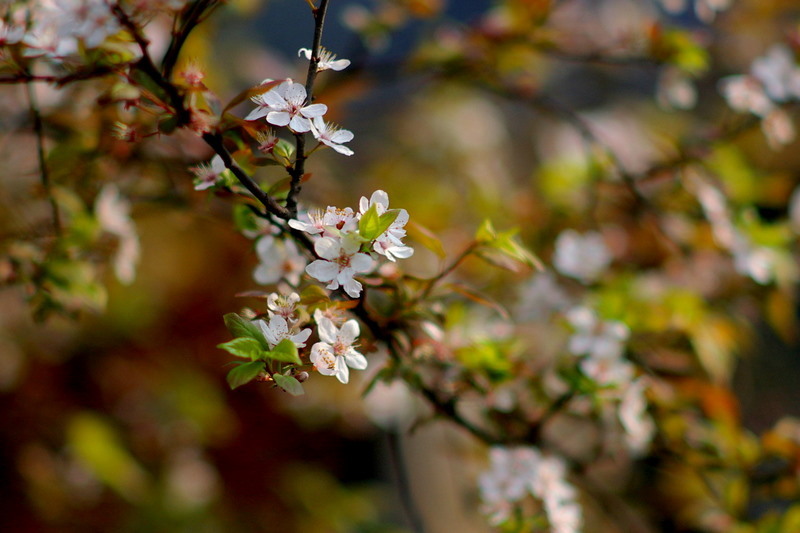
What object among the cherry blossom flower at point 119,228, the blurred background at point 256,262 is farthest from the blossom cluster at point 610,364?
the cherry blossom flower at point 119,228

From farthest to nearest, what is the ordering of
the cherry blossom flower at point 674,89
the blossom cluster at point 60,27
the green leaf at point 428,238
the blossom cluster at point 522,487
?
the cherry blossom flower at point 674,89 < the blossom cluster at point 522,487 < the green leaf at point 428,238 < the blossom cluster at point 60,27

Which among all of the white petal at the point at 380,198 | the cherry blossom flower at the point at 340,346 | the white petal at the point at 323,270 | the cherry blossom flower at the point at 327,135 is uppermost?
the cherry blossom flower at the point at 327,135

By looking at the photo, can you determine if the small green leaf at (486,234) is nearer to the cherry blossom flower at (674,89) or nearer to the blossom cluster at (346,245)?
the blossom cluster at (346,245)

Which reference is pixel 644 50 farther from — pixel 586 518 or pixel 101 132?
pixel 586 518

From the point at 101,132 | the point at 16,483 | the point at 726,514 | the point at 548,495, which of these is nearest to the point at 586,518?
the point at 726,514

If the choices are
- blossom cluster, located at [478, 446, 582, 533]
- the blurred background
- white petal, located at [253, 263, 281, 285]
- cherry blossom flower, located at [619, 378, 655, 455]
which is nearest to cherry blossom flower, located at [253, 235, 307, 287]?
white petal, located at [253, 263, 281, 285]

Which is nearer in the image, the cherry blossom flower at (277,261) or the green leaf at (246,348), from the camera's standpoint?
the green leaf at (246,348)
